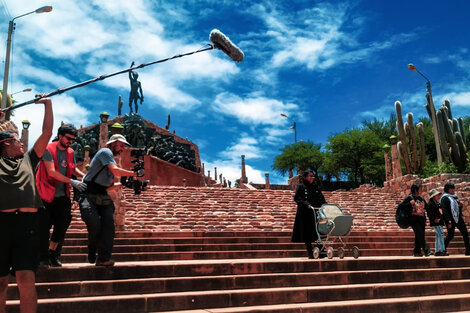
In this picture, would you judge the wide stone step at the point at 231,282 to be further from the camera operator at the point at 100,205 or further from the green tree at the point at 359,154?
the green tree at the point at 359,154

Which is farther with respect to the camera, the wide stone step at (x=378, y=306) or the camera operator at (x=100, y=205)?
the camera operator at (x=100, y=205)

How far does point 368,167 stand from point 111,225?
105ft

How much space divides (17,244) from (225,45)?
307cm

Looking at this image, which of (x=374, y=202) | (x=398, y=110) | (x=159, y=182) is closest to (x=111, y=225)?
(x=374, y=202)

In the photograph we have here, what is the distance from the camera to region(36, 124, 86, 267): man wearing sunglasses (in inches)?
156

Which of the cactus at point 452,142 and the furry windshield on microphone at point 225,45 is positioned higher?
the cactus at point 452,142

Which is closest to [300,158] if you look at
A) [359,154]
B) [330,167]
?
[330,167]

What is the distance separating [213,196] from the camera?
15.1m

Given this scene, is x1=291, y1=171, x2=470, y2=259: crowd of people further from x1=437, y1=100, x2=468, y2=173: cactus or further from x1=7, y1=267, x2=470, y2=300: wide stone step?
x1=437, y1=100, x2=468, y2=173: cactus

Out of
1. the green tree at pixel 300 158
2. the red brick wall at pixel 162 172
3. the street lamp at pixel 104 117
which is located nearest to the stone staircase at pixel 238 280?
the street lamp at pixel 104 117

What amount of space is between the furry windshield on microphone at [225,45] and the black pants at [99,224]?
2251 mm

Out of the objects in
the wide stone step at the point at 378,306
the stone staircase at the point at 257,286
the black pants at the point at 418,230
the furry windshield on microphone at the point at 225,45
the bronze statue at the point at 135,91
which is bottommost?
the wide stone step at the point at 378,306

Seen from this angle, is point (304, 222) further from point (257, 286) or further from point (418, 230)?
point (418, 230)

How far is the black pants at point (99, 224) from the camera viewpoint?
4.25 m
